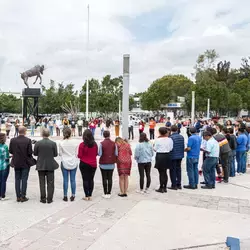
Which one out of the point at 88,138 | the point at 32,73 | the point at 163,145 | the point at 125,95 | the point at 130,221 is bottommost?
the point at 130,221

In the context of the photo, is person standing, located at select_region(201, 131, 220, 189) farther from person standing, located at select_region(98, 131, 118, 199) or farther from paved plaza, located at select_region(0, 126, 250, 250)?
person standing, located at select_region(98, 131, 118, 199)

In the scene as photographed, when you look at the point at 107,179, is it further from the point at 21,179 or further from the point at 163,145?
the point at 21,179

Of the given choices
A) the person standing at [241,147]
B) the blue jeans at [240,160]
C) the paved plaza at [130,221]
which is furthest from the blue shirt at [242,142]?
the paved plaza at [130,221]

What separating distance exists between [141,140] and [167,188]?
1404 mm

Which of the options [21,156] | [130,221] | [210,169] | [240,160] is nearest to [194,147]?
[210,169]

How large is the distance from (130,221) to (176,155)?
2.32 meters

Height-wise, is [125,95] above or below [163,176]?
above

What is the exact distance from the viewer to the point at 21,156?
5.63m

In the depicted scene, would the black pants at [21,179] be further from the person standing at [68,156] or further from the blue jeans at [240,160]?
the blue jeans at [240,160]

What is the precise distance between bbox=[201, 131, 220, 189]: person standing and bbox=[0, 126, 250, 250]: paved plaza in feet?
1.30

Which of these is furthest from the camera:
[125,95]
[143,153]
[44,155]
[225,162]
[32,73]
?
[32,73]

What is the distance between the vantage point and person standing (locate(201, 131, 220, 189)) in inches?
267

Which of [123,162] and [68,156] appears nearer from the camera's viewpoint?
[68,156]

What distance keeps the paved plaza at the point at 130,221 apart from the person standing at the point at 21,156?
32 cm
